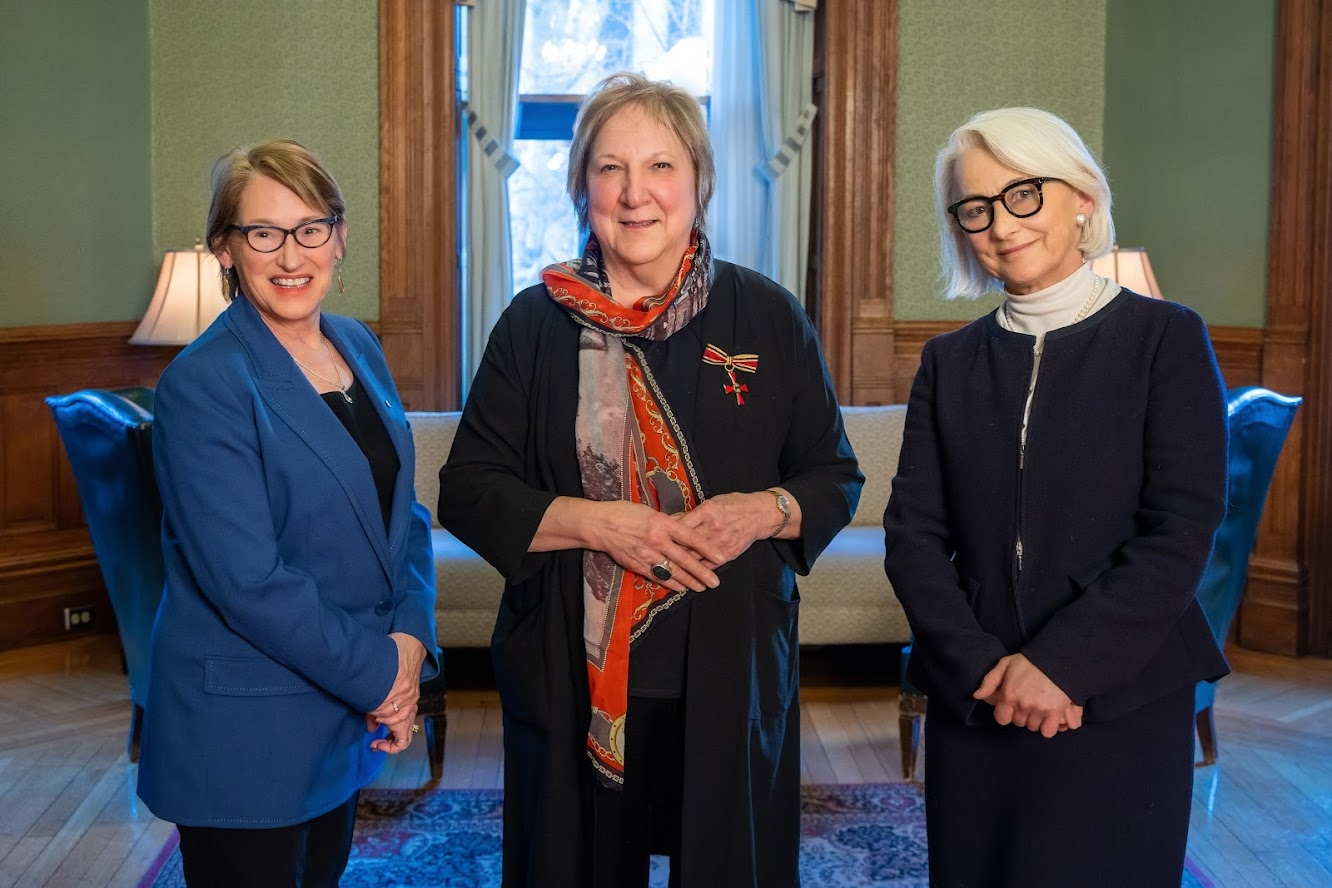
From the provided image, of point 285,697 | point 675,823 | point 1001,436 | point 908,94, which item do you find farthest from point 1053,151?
point 908,94

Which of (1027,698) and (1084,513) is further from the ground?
(1084,513)

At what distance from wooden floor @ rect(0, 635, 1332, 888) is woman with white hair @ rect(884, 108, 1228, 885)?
1494 millimetres

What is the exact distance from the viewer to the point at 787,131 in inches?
220

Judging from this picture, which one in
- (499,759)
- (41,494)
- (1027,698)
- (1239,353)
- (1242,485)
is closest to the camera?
(1027,698)

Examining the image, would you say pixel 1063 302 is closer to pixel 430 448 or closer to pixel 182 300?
pixel 430 448

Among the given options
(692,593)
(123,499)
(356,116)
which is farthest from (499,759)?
(356,116)

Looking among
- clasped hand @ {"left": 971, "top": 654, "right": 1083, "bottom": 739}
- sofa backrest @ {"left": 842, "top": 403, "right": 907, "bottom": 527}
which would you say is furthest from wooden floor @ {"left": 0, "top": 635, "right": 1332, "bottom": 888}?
clasped hand @ {"left": 971, "top": 654, "right": 1083, "bottom": 739}

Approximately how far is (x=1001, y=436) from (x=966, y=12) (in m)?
4.27

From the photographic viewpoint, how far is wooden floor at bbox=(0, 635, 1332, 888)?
311 cm

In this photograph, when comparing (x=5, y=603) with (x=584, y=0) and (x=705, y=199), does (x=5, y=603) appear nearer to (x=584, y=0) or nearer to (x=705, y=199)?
(x=584, y=0)

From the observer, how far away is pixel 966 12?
557 centimetres

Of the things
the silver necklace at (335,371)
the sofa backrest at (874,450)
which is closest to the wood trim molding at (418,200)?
the sofa backrest at (874,450)

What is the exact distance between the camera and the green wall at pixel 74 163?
193 inches

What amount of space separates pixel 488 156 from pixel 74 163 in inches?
63.2
